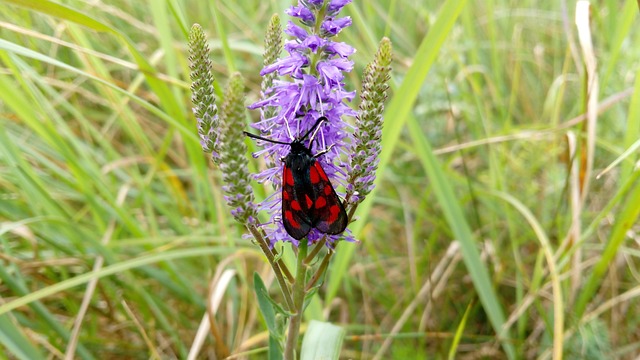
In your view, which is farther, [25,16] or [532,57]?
[532,57]

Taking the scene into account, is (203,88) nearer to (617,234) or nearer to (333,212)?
(333,212)

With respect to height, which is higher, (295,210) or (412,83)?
(412,83)

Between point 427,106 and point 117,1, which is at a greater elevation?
point 117,1

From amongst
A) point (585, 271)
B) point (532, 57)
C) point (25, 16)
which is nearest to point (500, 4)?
point (532, 57)

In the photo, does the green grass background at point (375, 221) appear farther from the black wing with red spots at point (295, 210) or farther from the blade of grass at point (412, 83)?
the black wing with red spots at point (295, 210)

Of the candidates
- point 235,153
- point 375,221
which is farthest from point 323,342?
point 375,221

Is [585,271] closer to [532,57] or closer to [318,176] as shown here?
[532,57]

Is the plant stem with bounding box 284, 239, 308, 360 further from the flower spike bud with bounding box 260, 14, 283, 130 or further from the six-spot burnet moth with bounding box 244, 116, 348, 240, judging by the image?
the flower spike bud with bounding box 260, 14, 283, 130

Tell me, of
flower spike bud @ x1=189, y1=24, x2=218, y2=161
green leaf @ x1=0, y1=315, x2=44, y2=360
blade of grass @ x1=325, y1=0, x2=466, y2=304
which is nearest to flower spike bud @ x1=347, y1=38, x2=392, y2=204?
flower spike bud @ x1=189, y1=24, x2=218, y2=161
